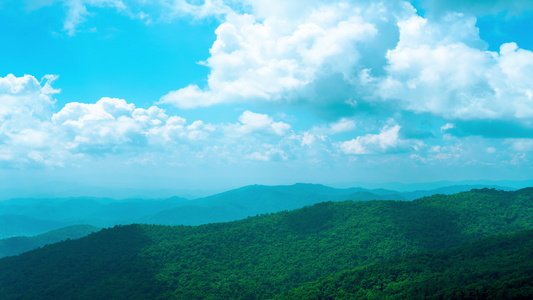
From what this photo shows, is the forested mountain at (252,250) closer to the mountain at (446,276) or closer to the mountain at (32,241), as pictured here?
the mountain at (446,276)

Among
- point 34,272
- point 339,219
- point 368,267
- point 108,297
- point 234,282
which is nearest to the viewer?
point 368,267

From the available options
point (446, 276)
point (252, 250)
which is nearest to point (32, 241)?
point (252, 250)

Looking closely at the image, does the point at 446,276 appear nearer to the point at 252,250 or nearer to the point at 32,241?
the point at 252,250

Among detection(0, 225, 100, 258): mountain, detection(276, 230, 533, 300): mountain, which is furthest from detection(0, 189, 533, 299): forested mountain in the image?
detection(0, 225, 100, 258): mountain

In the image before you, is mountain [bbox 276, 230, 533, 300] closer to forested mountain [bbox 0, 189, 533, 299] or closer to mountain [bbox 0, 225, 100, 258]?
forested mountain [bbox 0, 189, 533, 299]

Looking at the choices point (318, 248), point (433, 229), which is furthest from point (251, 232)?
point (433, 229)

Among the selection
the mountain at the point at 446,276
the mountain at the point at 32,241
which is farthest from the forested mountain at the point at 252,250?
the mountain at the point at 32,241

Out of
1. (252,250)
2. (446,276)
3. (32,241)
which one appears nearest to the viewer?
(446,276)

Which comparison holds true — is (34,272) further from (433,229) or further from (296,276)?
(433,229)
